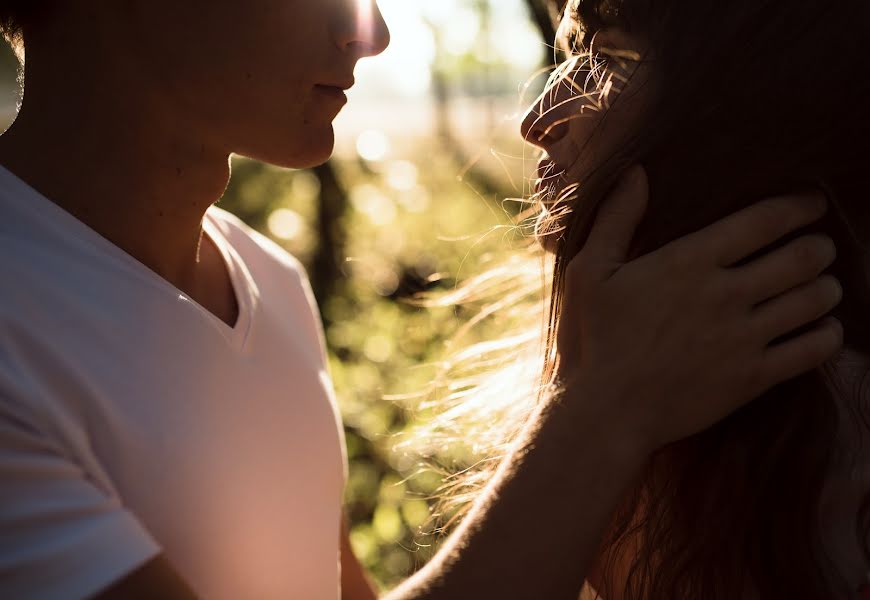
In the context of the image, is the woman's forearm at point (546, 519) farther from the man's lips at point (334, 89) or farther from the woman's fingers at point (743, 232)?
the man's lips at point (334, 89)

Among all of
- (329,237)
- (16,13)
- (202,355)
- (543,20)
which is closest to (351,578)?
(202,355)

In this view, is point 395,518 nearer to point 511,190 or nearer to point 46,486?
point 511,190

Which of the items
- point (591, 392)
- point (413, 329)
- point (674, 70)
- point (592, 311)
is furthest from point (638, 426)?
point (413, 329)

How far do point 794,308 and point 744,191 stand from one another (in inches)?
11.2

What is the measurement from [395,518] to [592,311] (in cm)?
343

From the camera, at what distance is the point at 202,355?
71.8 inches

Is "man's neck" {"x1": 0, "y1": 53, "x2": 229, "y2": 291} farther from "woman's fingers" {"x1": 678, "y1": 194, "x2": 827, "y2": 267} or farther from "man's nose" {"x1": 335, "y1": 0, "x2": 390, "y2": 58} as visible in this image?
"woman's fingers" {"x1": 678, "y1": 194, "x2": 827, "y2": 267}

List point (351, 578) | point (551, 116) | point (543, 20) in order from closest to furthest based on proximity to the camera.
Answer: point (551, 116), point (351, 578), point (543, 20)

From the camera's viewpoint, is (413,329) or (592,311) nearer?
(592,311)

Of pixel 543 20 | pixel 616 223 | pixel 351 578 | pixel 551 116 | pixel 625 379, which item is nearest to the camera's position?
pixel 625 379

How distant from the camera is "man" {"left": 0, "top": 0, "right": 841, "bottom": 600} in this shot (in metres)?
1.39

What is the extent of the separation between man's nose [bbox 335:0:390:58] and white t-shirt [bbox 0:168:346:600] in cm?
66

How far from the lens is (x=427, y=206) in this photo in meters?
7.05

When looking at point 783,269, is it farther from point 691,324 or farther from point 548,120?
point 548,120
